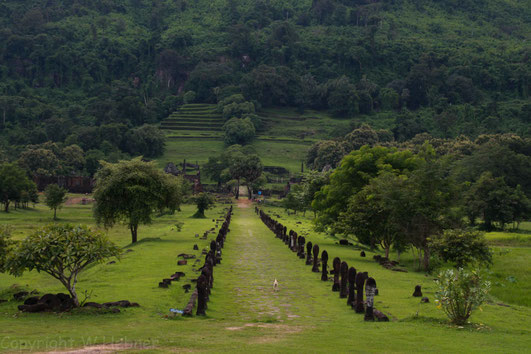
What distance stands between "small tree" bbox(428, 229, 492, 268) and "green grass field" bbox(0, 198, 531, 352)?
139 cm

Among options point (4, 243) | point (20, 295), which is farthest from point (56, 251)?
point (4, 243)

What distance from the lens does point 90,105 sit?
164 m

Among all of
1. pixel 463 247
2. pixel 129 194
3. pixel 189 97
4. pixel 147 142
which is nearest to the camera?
pixel 463 247

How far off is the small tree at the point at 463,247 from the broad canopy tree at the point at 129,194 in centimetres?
1890

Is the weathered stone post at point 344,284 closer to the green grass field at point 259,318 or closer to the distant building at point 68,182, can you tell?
the green grass field at point 259,318

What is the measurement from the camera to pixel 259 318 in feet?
45.9

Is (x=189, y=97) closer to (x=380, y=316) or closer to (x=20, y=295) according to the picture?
(x=20, y=295)

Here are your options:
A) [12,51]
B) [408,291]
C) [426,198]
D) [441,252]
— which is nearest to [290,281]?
[408,291]

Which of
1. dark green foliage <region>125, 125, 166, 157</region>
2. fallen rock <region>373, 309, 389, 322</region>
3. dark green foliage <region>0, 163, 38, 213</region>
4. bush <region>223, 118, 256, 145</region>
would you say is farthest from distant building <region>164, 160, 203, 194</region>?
fallen rock <region>373, 309, 389, 322</region>

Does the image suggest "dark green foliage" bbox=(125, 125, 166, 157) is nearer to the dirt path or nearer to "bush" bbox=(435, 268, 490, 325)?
the dirt path

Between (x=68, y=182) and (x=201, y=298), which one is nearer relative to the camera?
(x=201, y=298)

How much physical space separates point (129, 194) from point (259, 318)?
2266cm

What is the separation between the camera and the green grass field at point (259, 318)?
11.0m

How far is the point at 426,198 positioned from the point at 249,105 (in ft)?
432
